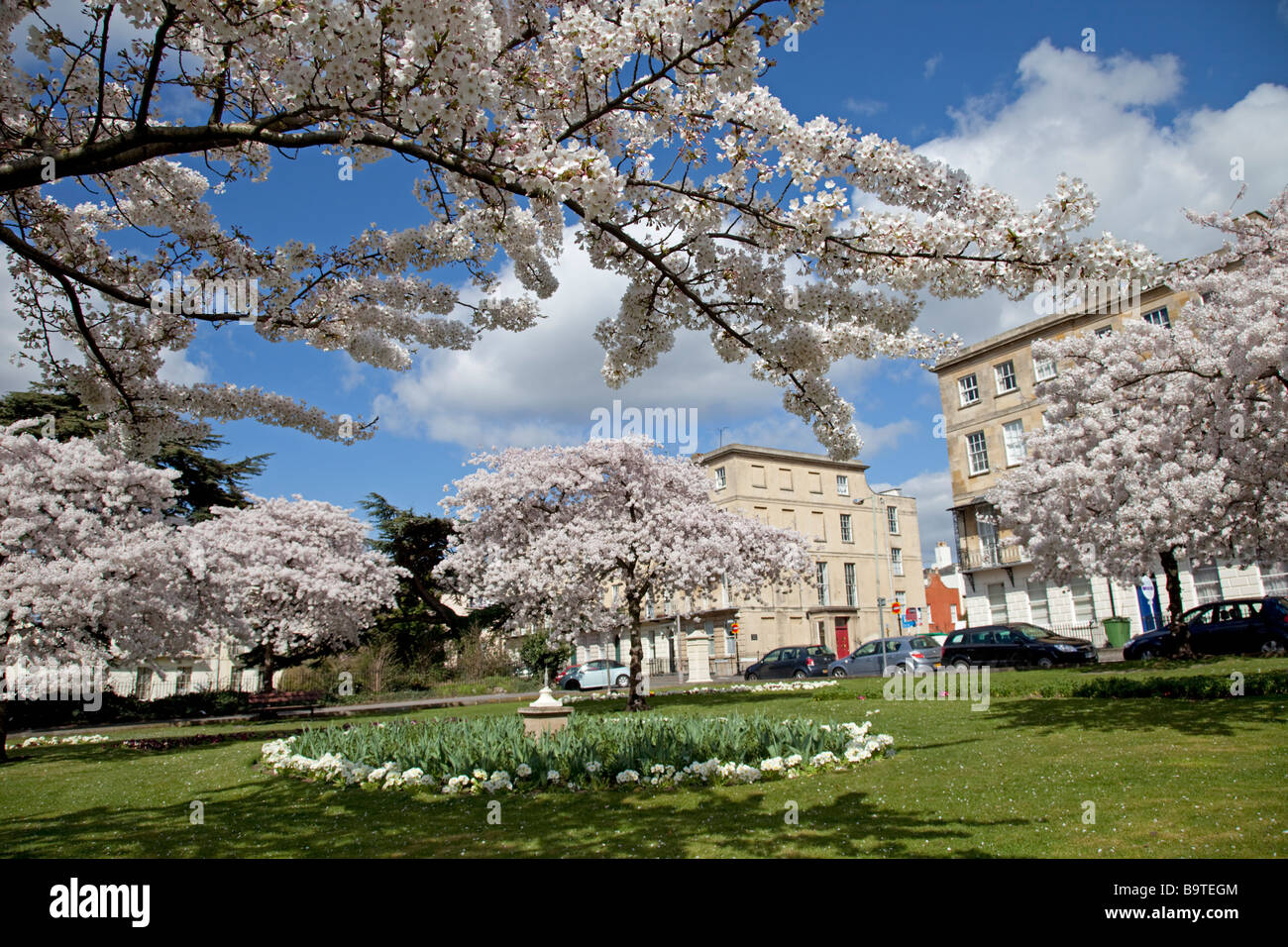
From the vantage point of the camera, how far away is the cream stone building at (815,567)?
47031 mm

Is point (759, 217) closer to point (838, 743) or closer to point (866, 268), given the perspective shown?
point (866, 268)

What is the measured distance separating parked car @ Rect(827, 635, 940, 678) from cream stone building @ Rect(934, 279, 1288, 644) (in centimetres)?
617

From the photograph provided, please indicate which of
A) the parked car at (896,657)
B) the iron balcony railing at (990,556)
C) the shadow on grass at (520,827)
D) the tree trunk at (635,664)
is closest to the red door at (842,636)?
Answer: the iron balcony railing at (990,556)

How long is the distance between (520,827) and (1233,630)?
21.4m

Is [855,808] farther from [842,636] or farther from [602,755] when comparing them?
[842,636]

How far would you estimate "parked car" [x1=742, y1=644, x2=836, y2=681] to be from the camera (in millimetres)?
30906

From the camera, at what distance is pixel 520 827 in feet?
22.4

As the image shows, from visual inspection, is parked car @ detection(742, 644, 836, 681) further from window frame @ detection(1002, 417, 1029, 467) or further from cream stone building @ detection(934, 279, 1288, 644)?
window frame @ detection(1002, 417, 1029, 467)

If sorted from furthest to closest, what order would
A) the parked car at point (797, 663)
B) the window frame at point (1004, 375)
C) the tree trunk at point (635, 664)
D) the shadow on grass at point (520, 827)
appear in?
the window frame at point (1004, 375), the parked car at point (797, 663), the tree trunk at point (635, 664), the shadow on grass at point (520, 827)

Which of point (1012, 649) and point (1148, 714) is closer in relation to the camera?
point (1148, 714)

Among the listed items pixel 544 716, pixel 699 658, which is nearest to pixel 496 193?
pixel 544 716

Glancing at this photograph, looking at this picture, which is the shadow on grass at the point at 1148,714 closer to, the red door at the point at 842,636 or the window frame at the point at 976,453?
the window frame at the point at 976,453

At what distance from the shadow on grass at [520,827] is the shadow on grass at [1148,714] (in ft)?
16.4

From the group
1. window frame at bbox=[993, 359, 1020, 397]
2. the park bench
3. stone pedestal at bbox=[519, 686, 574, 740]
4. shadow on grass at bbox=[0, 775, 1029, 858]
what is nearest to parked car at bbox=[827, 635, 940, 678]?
window frame at bbox=[993, 359, 1020, 397]
